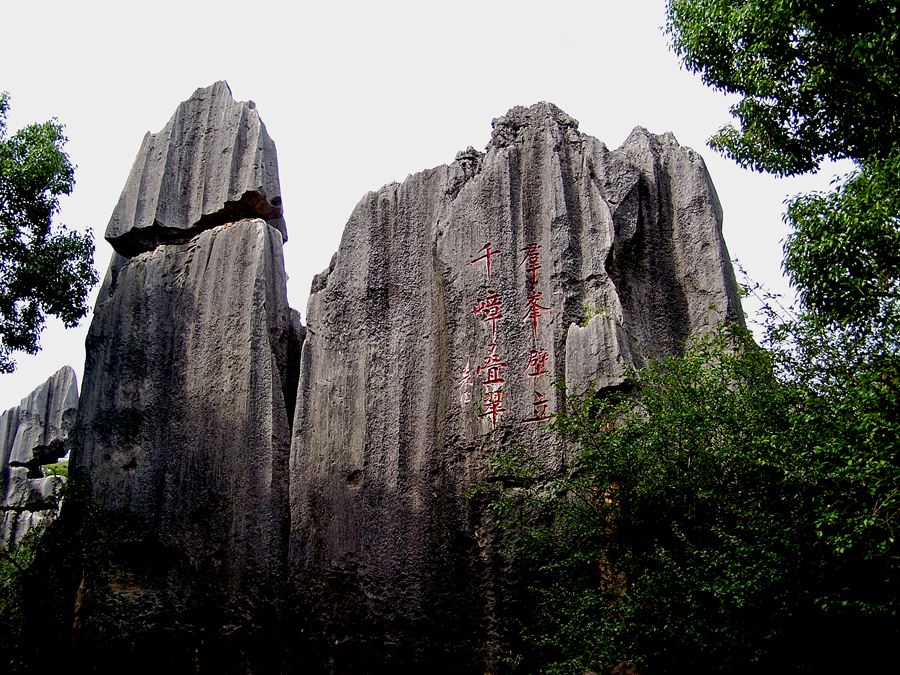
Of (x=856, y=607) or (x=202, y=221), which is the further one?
(x=202, y=221)

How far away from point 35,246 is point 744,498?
8552mm

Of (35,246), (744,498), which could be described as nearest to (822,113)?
(744,498)

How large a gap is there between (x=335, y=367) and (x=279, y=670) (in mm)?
2596

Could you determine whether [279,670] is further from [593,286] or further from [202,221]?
[202,221]

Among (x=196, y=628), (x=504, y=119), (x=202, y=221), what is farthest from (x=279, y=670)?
(x=504, y=119)

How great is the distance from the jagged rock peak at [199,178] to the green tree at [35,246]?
1153 mm

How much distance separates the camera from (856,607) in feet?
17.3
